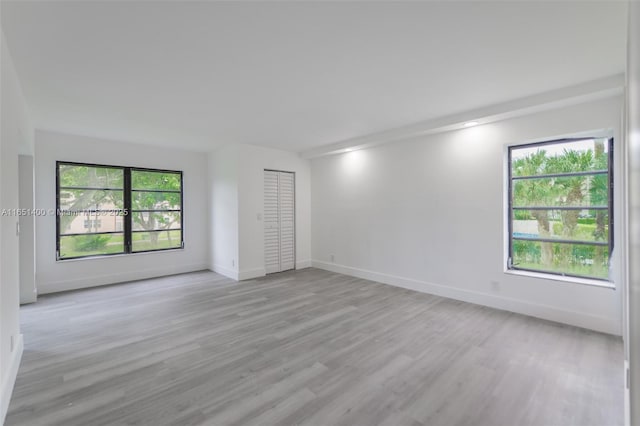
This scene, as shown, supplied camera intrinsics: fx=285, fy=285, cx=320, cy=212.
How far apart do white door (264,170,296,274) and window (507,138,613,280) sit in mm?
4152

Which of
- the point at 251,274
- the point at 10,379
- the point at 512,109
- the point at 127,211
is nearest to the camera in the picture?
the point at 10,379

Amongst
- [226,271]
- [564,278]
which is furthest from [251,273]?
[564,278]

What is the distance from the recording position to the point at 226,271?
5883 mm

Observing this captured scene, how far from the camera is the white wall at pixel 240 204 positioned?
5570 millimetres

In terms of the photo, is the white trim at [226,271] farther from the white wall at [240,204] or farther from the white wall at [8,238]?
the white wall at [8,238]

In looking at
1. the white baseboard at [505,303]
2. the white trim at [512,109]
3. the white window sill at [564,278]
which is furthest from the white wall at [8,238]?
the white window sill at [564,278]

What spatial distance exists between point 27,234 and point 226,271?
3.07 meters

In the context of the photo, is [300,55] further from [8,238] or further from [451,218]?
[451,218]

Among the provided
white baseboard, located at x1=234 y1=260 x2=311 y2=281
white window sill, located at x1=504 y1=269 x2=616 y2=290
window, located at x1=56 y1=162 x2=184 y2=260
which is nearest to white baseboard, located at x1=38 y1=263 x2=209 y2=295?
window, located at x1=56 y1=162 x2=184 y2=260

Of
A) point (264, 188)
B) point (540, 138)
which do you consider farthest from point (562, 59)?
point (264, 188)

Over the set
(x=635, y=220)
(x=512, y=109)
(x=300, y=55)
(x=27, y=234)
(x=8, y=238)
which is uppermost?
(x=300, y=55)

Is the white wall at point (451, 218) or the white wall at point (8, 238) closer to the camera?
the white wall at point (8, 238)

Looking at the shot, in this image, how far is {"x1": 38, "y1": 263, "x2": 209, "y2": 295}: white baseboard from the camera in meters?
4.75

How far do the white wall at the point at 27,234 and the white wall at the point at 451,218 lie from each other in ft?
16.4
